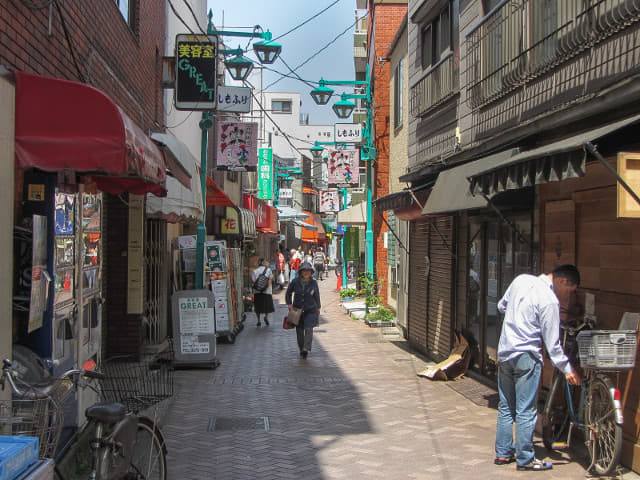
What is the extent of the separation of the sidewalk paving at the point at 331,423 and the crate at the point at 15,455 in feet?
9.87

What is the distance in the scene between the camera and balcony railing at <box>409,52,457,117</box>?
411 inches

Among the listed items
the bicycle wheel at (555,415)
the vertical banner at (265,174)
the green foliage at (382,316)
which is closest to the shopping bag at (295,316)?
the green foliage at (382,316)

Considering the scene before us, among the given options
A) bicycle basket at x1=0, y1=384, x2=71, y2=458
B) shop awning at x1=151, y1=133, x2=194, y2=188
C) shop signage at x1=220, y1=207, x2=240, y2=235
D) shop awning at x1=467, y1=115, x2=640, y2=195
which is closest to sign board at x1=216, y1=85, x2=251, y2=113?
shop awning at x1=151, y1=133, x2=194, y2=188

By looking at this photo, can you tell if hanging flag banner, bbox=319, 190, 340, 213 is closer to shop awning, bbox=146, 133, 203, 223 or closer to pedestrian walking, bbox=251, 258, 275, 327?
pedestrian walking, bbox=251, 258, 275, 327

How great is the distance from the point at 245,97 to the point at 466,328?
6968mm

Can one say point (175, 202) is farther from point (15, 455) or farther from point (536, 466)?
point (15, 455)

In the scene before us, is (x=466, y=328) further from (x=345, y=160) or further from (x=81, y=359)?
(x=345, y=160)

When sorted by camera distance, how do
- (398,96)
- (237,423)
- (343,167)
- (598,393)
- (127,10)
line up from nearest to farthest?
(598,393)
(237,423)
(127,10)
(398,96)
(343,167)

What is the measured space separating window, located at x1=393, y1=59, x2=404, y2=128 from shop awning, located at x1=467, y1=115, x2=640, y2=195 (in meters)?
10.3

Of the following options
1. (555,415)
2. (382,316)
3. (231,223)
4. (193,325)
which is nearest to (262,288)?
(382,316)

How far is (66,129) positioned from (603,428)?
5.01 meters

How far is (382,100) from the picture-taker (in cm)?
2120

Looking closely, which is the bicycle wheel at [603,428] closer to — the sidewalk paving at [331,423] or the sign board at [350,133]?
the sidewalk paving at [331,423]

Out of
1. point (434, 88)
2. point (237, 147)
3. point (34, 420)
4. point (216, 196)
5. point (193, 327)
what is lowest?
point (193, 327)
